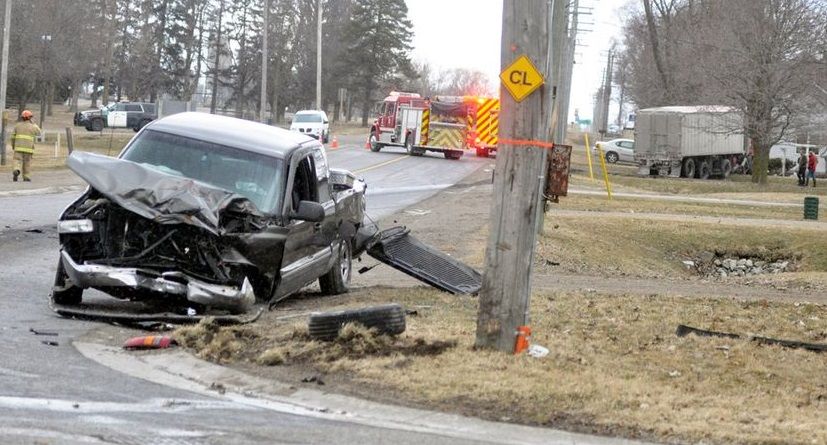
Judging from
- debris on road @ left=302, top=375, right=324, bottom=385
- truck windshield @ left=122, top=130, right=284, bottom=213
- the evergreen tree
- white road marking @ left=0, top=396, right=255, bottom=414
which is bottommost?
debris on road @ left=302, top=375, right=324, bottom=385

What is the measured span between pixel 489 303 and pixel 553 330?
1612 millimetres

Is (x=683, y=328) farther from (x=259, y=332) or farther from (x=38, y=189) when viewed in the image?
(x=38, y=189)

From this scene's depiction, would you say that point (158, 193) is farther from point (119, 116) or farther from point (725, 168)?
point (725, 168)

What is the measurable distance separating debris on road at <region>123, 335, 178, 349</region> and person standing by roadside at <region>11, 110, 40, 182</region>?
765 inches

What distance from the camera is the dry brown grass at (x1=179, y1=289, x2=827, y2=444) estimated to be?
7551 mm

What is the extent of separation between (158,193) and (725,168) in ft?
186

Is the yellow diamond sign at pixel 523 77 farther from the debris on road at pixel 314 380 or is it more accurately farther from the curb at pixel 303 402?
the curb at pixel 303 402

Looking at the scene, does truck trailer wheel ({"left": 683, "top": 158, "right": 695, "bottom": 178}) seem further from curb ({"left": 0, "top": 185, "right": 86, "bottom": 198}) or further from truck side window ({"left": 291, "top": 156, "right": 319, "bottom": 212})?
truck side window ({"left": 291, "top": 156, "right": 319, "bottom": 212})

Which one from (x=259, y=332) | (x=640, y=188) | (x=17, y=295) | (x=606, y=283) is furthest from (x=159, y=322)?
(x=640, y=188)

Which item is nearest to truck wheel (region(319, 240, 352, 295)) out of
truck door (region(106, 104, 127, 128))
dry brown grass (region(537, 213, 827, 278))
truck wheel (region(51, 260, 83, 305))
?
truck wheel (region(51, 260, 83, 305))

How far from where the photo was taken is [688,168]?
196 feet

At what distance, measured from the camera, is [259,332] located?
1006cm

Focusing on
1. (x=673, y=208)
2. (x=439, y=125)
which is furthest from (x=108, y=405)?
(x=439, y=125)

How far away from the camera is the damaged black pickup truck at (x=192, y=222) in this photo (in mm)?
10469
